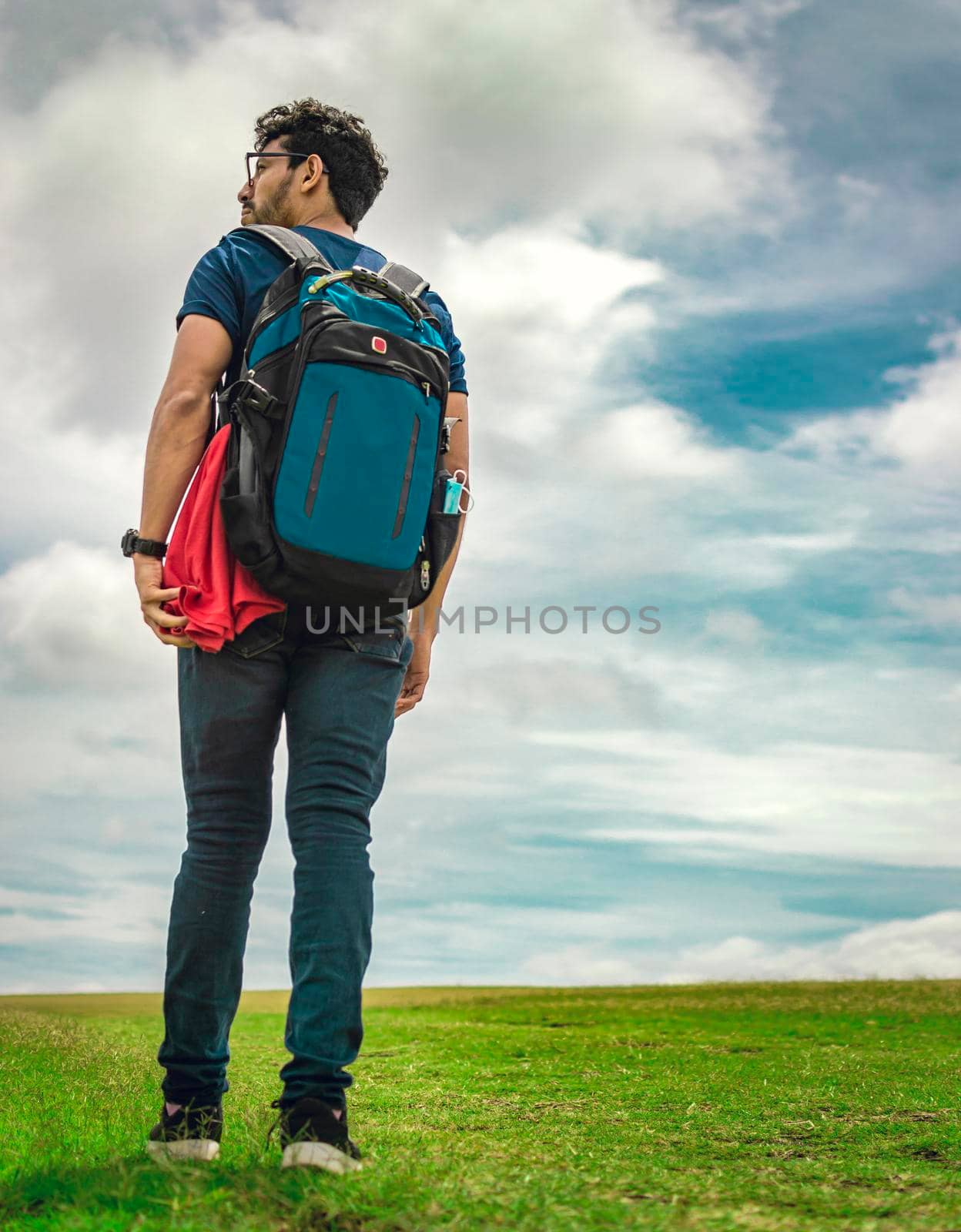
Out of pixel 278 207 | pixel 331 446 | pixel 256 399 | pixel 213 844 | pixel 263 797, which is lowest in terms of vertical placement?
pixel 213 844

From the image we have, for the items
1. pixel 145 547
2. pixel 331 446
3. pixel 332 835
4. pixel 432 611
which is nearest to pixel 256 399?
pixel 331 446

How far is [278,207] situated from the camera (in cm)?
421

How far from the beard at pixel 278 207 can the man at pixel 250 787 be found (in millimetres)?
372

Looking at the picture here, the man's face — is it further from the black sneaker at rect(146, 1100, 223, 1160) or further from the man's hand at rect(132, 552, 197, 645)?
the black sneaker at rect(146, 1100, 223, 1160)

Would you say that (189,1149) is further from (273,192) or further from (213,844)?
(273,192)

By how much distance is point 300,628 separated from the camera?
139 inches

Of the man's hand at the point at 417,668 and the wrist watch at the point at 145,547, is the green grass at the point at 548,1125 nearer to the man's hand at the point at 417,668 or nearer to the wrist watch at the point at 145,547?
the man's hand at the point at 417,668

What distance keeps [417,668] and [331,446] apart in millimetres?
1126

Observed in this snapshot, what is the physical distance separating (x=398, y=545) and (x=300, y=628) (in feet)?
1.35

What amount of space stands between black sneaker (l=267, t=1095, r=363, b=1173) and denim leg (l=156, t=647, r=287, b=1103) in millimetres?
468

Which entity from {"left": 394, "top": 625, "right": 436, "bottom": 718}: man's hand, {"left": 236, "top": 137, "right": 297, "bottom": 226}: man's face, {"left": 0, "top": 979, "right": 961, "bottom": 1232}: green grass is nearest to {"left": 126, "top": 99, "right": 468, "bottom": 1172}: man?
{"left": 0, "top": 979, "right": 961, "bottom": 1232}: green grass

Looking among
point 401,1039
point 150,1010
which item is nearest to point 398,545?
point 401,1039

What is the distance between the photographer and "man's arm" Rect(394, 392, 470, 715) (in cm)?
421

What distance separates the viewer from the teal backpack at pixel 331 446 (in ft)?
11.2
